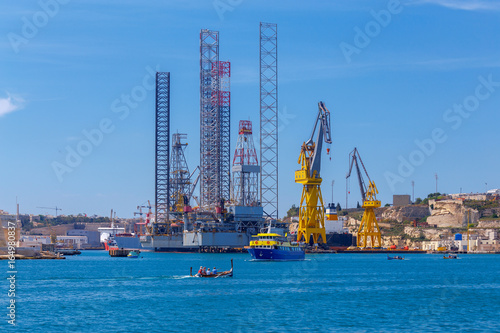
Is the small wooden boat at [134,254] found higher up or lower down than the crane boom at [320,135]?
lower down

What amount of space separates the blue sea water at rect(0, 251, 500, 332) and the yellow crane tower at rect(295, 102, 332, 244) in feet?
233

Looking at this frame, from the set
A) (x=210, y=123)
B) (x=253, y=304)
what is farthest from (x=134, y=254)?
(x=253, y=304)

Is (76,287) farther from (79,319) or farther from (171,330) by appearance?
(171,330)

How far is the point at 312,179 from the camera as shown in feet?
493

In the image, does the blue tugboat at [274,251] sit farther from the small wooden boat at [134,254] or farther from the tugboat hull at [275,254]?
the small wooden boat at [134,254]

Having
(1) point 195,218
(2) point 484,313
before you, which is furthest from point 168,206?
(2) point 484,313

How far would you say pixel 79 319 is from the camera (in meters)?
46.2

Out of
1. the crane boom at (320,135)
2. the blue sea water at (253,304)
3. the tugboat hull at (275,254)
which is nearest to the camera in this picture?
the blue sea water at (253,304)

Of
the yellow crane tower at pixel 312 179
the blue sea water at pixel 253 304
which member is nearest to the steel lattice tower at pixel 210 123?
the yellow crane tower at pixel 312 179

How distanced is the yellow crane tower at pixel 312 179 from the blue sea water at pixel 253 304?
7113 centimetres

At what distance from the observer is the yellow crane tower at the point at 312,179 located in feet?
496

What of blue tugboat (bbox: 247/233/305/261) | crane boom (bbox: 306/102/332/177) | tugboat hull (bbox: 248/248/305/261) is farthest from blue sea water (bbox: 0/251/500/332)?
crane boom (bbox: 306/102/332/177)

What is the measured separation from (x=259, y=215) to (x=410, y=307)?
11437 centimetres

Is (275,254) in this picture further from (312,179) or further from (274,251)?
(312,179)
